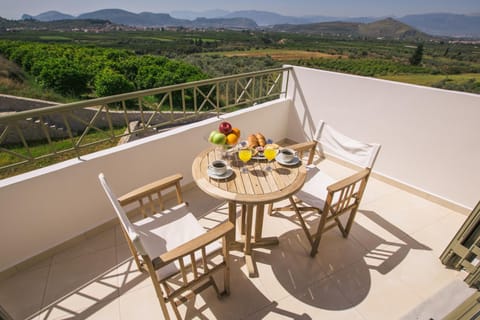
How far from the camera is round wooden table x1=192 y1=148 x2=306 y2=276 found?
1.51m

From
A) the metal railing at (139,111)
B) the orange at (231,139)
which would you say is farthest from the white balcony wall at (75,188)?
the orange at (231,139)

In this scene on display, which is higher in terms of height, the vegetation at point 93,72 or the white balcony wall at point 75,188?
the white balcony wall at point 75,188

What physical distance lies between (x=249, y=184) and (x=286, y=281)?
0.92 metres

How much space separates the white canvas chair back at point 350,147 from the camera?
1908 millimetres

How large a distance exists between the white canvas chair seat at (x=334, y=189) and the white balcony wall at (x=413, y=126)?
1.11 m

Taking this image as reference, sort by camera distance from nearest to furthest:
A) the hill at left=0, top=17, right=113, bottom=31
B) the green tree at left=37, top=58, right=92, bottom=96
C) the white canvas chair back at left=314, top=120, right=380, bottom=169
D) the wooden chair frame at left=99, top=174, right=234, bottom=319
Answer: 1. the wooden chair frame at left=99, top=174, right=234, bottom=319
2. the white canvas chair back at left=314, top=120, right=380, bottom=169
3. the green tree at left=37, top=58, right=92, bottom=96
4. the hill at left=0, top=17, right=113, bottom=31

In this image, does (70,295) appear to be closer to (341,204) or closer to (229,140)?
(229,140)

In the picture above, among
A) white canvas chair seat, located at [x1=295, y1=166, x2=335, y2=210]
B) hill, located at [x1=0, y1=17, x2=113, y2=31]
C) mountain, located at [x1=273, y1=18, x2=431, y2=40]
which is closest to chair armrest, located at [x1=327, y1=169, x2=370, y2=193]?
white canvas chair seat, located at [x1=295, y1=166, x2=335, y2=210]

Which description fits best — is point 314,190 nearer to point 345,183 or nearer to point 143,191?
point 345,183

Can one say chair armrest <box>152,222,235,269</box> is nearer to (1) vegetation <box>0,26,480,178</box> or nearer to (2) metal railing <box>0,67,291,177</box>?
(2) metal railing <box>0,67,291,177</box>

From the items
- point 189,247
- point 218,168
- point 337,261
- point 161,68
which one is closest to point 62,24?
point 161,68

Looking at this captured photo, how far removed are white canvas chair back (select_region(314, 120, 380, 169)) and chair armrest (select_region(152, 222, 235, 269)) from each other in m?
1.34

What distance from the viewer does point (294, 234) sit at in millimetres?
2281

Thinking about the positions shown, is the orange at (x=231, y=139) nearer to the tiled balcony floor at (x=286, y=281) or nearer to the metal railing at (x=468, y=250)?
the tiled balcony floor at (x=286, y=281)
